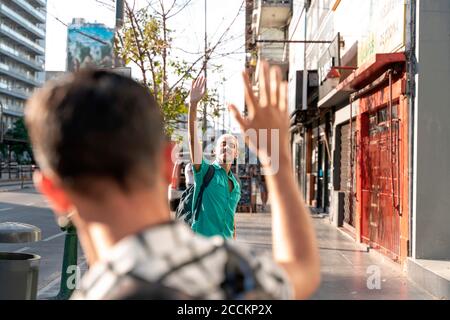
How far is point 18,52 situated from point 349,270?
100 metres

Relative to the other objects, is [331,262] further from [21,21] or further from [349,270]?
[21,21]

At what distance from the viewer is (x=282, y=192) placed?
1.63 meters

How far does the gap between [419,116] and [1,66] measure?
92.0 metres

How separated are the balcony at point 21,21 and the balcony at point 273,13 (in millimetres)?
67603

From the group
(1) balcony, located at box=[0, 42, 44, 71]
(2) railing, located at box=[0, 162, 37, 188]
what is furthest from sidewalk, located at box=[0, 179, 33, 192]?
(1) balcony, located at box=[0, 42, 44, 71]

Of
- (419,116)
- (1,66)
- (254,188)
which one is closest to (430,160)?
(419,116)

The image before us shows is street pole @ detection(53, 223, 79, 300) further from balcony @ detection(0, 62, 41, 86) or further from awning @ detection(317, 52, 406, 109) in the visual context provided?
balcony @ detection(0, 62, 41, 86)

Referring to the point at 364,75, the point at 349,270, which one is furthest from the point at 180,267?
the point at 364,75

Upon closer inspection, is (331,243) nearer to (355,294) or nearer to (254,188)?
(355,294)

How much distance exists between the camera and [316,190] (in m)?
22.0

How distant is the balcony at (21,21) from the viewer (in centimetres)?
9338

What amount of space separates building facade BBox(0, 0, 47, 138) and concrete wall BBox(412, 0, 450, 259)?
88272mm

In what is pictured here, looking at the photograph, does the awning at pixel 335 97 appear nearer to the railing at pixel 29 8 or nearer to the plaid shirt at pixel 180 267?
the plaid shirt at pixel 180 267
